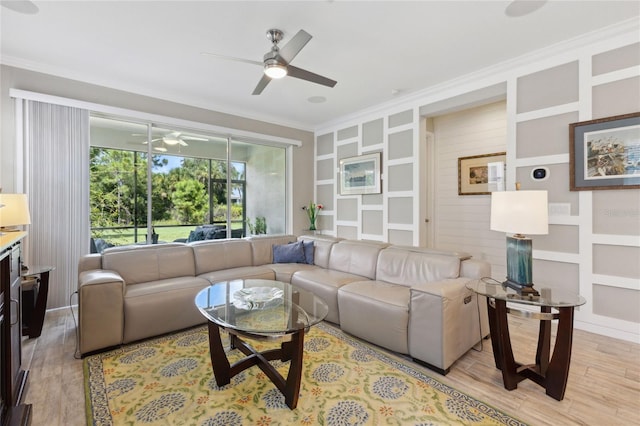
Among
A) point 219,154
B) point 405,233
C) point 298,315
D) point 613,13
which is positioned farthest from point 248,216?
point 613,13

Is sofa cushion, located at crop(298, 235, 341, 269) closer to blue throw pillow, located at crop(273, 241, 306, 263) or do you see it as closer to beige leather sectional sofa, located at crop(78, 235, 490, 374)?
beige leather sectional sofa, located at crop(78, 235, 490, 374)

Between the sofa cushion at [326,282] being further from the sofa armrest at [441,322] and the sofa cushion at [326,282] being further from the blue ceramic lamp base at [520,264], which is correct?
the blue ceramic lamp base at [520,264]

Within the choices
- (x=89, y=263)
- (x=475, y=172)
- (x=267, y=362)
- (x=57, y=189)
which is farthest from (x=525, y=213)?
(x=57, y=189)

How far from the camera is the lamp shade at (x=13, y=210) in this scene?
7.79ft

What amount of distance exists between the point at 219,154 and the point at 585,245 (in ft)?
16.2

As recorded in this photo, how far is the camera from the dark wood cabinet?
4.95 ft

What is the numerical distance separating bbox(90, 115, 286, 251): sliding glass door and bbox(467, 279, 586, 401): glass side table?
399cm

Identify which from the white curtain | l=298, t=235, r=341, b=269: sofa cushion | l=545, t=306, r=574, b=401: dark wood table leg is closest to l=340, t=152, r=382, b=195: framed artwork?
l=298, t=235, r=341, b=269: sofa cushion

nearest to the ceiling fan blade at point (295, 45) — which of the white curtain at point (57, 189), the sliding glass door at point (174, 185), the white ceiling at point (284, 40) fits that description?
the white ceiling at point (284, 40)

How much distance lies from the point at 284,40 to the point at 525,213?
2610 mm

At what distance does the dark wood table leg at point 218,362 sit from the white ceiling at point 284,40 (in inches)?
101

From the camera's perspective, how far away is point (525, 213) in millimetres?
2008

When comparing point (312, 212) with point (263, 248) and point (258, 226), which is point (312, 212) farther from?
point (263, 248)

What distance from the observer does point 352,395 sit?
6.23 feet
